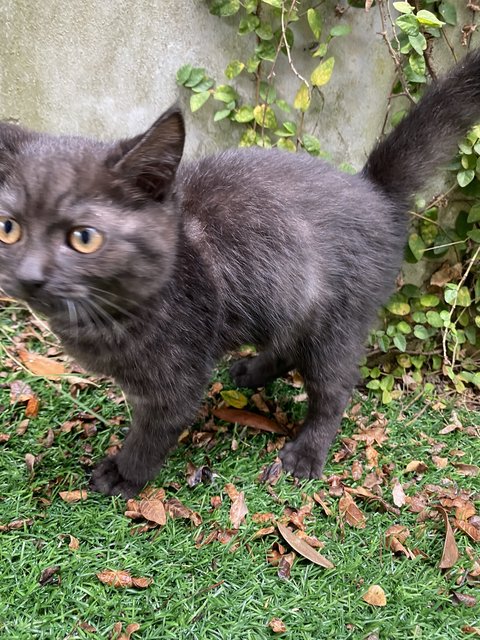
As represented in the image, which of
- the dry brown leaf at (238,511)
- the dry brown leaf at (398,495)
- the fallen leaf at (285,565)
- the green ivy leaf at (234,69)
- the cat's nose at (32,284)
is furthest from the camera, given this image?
the green ivy leaf at (234,69)

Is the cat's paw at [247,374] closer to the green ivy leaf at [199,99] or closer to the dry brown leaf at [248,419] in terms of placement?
the dry brown leaf at [248,419]

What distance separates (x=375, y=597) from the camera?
1480 millimetres

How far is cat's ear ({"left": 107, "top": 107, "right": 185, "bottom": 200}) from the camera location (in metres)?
1.16

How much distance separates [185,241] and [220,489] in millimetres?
824

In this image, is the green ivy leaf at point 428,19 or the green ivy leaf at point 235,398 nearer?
the green ivy leaf at point 428,19

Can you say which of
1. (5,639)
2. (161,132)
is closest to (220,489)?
(5,639)

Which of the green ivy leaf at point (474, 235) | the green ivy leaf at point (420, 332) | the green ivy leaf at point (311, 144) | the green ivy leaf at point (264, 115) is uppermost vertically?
the green ivy leaf at point (264, 115)

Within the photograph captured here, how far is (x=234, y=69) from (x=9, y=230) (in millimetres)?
1202

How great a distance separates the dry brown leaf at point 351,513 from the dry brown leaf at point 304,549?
0.18 metres

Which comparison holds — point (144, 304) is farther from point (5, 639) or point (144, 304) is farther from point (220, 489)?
point (5, 639)

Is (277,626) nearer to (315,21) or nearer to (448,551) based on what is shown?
(448,551)

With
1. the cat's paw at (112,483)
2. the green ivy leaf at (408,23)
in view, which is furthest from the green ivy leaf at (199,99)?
the cat's paw at (112,483)

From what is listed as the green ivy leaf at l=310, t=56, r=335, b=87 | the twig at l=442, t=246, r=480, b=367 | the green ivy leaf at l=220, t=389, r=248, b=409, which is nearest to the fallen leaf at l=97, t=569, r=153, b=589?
the green ivy leaf at l=220, t=389, r=248, b=409

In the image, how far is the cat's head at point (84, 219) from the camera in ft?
3.84
